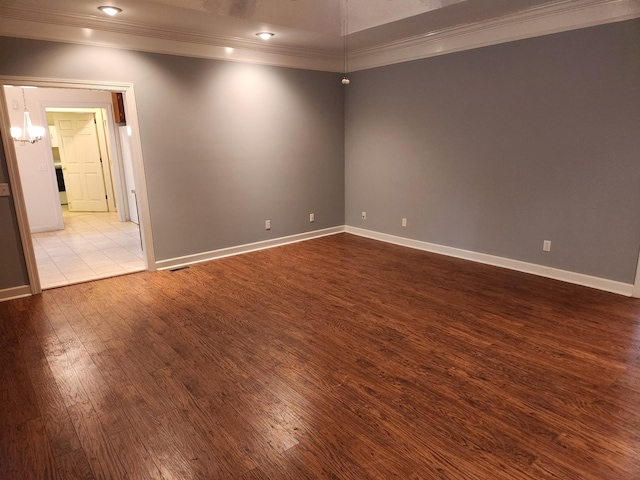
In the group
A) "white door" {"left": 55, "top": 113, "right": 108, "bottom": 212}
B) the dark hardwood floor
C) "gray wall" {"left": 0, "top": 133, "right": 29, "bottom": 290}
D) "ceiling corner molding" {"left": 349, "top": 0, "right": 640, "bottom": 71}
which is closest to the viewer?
the dark hardwood floor

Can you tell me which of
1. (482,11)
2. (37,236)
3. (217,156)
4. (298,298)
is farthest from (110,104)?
(482,11)

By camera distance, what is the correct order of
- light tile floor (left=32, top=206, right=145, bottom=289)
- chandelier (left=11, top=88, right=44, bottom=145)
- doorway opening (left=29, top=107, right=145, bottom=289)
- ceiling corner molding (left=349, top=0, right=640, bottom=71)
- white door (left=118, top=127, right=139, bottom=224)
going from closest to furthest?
ceiling corner molding (left=349, top=0, right=640, bottom=71), light tile floor (left=32, top=206, right=145, bottom=289), doorway opening (left=29, top=107, right=145, bottom=289), chandelier (left=11, top=88, right=44, bottom=145), white door (left=118, top=127, right=139, bottom=224)

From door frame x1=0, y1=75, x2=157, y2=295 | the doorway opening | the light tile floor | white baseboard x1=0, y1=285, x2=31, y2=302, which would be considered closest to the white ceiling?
door frame x1=0, y1=75, x2=157, y2=295

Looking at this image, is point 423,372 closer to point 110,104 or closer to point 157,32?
point 157,32

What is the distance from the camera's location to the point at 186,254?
499 centimetres

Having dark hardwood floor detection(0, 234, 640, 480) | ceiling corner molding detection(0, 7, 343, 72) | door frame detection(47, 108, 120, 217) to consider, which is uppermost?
ceiling corner molding detection(0, 7, 343, 72)

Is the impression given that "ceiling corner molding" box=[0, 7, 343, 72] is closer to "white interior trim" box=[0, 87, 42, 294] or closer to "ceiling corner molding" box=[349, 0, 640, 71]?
"white interior trim" box=[0, 87, 42, 294]

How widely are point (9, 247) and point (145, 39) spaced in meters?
2.54

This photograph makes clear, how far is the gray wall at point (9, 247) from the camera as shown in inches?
150

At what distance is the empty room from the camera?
6.86 ft

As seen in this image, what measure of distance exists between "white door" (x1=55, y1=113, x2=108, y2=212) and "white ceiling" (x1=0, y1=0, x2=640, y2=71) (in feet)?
15.6

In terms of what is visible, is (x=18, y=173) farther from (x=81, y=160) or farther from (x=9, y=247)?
(x=81, y=160)

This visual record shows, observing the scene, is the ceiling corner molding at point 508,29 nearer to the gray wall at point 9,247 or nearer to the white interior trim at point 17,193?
the white interior trim at point 17,193

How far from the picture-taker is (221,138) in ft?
16.5
